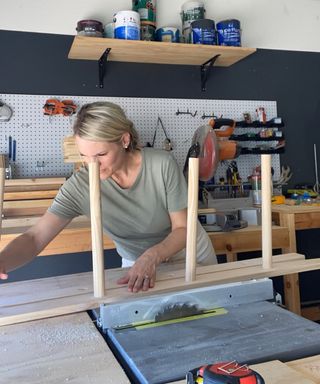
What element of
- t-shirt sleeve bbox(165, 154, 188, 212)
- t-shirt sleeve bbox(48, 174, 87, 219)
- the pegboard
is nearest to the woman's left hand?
t-shirt sleeve bbox(165, 154, 188, 212)

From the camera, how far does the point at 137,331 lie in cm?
79

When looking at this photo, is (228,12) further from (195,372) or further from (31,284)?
(195,372)

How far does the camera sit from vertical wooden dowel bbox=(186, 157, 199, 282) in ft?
2.93

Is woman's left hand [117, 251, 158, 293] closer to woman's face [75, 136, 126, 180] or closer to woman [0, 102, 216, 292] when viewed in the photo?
woman [0, 102, 216, 292]

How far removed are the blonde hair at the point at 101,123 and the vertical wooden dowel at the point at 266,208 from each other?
510 millimetres

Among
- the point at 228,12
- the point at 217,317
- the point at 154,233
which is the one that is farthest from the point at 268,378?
the point at 228,12

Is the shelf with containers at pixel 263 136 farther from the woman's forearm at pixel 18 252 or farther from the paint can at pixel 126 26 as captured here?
the woman's forearm at pixel 18 252

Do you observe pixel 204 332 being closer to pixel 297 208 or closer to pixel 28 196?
pixel 28 196

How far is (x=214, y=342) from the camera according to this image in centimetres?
72

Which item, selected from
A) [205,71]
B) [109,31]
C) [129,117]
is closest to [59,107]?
[129,117]

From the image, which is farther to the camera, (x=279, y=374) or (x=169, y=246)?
(x=169, y=246)

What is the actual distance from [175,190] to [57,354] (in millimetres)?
732

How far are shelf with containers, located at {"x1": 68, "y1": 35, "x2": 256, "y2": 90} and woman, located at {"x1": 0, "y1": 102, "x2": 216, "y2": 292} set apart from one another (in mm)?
1017

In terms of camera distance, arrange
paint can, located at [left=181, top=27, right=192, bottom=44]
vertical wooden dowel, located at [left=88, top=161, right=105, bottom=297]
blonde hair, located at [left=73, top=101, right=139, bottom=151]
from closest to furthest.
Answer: vertical wooden dowel, located at [left=88, top=161, right=105, bottom=297]
blonde hair, located at [left=73, top=101, right=139, bottom=151]
paint can, located at [left=181, top=27, right=192, bottom=44]
